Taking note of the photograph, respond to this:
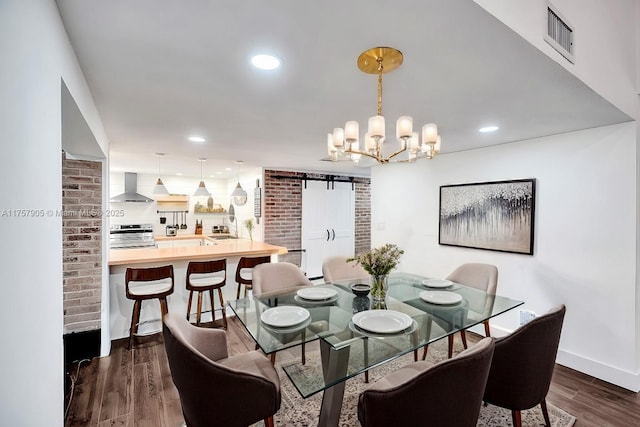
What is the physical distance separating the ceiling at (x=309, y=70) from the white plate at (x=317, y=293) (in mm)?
1395

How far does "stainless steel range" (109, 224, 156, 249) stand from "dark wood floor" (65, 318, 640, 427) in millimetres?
3529

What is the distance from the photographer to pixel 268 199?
5.29 meters

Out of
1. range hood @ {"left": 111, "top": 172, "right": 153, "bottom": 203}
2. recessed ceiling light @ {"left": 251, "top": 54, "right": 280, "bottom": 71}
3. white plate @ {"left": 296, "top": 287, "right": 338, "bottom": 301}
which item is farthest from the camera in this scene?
range hood @ {"left": 111, "top": 172, "right": 153, "bottom": 203}

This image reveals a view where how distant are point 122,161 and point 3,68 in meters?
5.01

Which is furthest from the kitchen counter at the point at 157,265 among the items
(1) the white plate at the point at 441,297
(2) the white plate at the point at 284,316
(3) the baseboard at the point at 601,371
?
(3) the baseboard at the point at 601,371

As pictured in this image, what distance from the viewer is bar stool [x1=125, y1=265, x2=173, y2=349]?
2.91 metres

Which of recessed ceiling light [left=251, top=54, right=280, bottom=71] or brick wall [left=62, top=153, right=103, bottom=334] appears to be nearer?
recessed ceiling light [left=251, top=54, right=280, bottom=71]

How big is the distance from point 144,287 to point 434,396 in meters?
3.00

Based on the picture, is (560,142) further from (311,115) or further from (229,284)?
(229,284)

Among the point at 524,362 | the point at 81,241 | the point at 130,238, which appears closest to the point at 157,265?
the point at 81,241

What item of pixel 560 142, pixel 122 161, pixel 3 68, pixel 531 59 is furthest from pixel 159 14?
pixel 122 161

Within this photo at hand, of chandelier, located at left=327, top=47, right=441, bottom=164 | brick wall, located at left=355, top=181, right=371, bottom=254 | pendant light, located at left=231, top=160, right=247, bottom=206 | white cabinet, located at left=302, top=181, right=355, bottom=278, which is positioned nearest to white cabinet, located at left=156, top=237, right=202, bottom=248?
pendant light, located at left=231, top=160, right=247, bottom=206

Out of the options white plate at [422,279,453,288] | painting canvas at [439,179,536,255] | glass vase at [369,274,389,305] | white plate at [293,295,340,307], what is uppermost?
painting canvas at [439,179,536,255]

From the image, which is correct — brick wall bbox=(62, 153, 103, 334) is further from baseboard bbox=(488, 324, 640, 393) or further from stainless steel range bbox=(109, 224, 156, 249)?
baseboard bbox=(488, 324, 640, 393)
